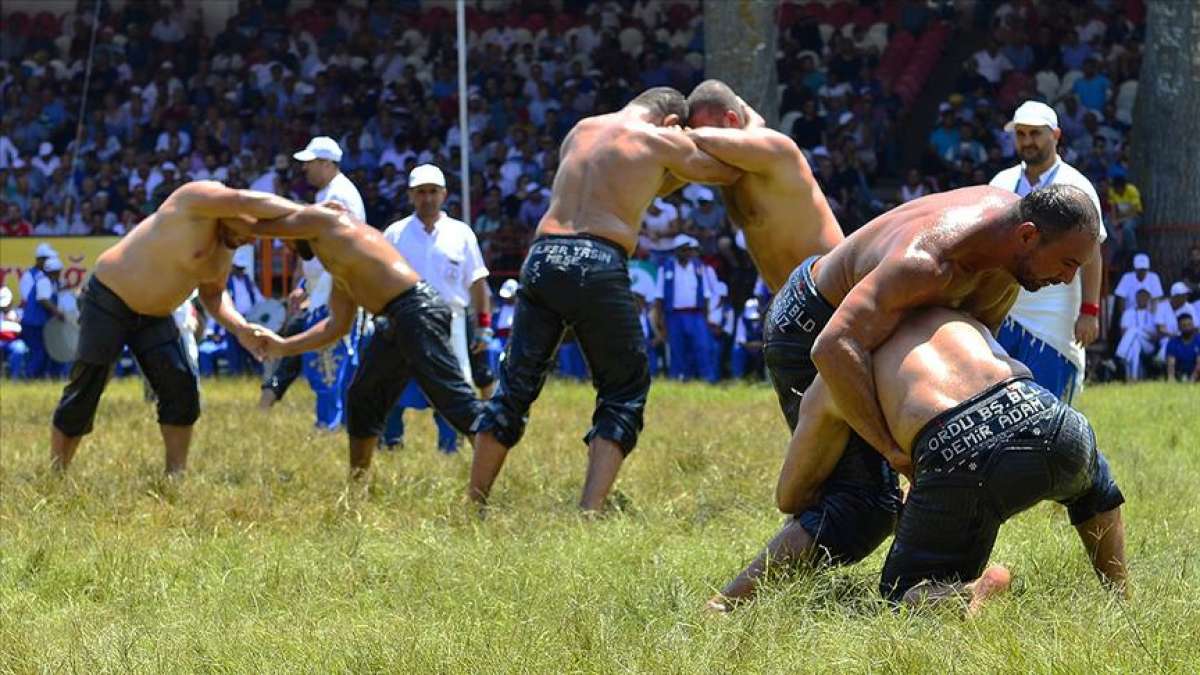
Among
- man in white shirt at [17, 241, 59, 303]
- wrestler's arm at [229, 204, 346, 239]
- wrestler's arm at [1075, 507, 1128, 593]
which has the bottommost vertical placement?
man in white shirt at [17, 241, 59, 303]

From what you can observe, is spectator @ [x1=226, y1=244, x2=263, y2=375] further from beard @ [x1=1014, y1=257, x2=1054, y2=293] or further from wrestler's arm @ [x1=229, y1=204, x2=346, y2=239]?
beard @ [x1=1014, y1=257, x2=1054, y2=293]

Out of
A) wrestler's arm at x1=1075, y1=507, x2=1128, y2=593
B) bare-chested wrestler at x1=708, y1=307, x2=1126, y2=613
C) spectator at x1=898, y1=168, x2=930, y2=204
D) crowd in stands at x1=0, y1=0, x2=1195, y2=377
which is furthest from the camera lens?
crowd in stands at x1=0, y1=0, x2=1195, y2=377

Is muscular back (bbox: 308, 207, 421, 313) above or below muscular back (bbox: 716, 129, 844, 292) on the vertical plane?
below

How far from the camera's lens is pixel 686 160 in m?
7.02

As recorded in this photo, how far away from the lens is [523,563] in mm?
5914

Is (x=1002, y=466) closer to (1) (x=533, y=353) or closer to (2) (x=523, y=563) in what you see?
(2) (x=523, y=563)

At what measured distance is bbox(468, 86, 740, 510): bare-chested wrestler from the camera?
7.31 meters

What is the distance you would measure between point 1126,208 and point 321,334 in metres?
10.9

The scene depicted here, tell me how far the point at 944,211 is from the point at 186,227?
4.50 m

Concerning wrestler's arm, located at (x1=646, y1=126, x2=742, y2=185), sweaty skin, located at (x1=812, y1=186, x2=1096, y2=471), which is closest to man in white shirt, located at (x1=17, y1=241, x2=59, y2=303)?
wrestler's arm, located at (x1=646, y1=126, x2=742, y2=185)

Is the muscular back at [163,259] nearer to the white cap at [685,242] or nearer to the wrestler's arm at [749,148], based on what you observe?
the wrestler's arm at [749,148]

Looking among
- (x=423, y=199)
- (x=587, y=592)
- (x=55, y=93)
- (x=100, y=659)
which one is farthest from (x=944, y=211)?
(x=55, y=93)

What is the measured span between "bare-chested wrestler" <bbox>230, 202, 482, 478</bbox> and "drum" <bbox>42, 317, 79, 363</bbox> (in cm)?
966

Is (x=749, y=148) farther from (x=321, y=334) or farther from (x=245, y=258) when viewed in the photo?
(x=245, y=258)
